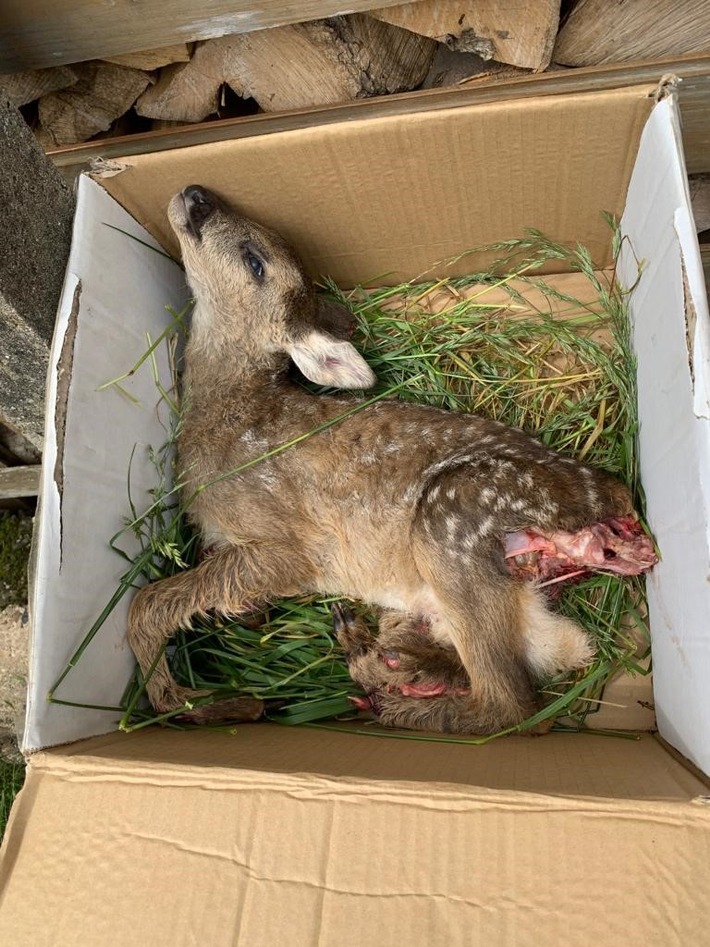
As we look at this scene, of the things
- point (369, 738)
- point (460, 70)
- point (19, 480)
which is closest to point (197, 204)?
point (460, 70)

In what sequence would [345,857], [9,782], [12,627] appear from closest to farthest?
[345,857] < [9,782] < [12,627]

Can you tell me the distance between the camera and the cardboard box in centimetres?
171

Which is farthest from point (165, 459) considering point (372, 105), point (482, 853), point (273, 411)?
point (482, 853)

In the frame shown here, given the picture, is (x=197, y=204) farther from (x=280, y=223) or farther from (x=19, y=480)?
(x=19, y=480)

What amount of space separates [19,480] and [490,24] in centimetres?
307

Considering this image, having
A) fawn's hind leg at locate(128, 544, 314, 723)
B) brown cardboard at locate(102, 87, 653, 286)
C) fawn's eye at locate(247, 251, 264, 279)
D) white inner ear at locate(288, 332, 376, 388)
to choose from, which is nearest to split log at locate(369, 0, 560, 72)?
brown cardboard at locate(102, 87, 653, 286)

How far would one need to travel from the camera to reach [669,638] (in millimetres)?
2654

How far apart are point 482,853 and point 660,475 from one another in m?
1.55

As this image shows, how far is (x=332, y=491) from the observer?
3080 millimetres

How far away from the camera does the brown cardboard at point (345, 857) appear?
1.67m

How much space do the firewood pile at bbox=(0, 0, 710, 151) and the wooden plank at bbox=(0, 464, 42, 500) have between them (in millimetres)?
1610

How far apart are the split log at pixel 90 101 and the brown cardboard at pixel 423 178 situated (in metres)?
0.49

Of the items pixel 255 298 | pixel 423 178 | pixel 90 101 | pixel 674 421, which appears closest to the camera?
pixel 674 421

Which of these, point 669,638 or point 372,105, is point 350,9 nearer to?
point 372,105
